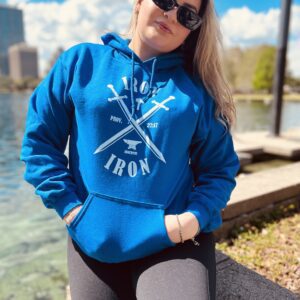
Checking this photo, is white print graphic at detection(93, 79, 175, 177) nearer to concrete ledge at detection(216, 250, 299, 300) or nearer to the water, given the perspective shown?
concrete ledge at detection(216, 250, 299, 300)

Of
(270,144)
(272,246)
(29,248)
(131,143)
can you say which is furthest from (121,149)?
(270,144)

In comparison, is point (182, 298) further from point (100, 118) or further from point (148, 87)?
point (148, 87)

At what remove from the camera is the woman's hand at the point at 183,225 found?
143 cm

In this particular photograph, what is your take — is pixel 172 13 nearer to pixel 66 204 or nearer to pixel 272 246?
pixel 66 204

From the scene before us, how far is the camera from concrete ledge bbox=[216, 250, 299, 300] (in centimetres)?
201

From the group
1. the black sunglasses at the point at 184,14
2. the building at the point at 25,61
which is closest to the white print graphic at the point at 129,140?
the black sunglasses at the point at 184,14

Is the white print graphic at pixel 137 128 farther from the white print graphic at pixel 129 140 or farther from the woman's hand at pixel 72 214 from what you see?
the woman's hand at pixel 72 214

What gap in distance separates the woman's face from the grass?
1921mm

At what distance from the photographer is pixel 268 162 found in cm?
682

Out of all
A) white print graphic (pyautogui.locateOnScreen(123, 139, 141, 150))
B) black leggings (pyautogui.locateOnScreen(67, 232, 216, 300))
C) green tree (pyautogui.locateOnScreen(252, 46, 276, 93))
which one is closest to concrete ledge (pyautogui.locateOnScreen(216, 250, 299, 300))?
black leggings (pyautogui.locateOnScreen(67, 232, 216, 300))

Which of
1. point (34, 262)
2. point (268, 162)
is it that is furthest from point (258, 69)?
point (34, 262)

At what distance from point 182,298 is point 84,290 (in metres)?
0.42

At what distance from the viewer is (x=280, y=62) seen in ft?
24.2

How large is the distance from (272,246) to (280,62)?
537 cm
